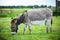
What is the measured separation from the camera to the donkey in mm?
1864

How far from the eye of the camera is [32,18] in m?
1.87

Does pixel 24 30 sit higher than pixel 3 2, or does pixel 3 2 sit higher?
pixel 3 2

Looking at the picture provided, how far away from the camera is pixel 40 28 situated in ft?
6.09

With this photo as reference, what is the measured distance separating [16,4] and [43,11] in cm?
43

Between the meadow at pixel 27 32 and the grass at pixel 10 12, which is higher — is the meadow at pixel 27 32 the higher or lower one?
the lower one

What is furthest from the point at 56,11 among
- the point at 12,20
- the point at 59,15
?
the point at 12,20

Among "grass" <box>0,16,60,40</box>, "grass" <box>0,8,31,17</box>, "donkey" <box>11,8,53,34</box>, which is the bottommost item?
"grass" <box>0,16,60,40</box>

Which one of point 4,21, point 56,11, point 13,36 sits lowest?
point 13,36

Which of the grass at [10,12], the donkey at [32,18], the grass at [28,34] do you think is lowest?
the grass at [28,34]

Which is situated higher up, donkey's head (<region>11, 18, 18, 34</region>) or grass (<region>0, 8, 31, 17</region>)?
grass (<region>0, 8, 31, 17</region>)

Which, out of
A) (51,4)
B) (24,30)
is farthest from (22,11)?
(51,4)

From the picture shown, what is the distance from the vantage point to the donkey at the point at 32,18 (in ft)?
6.12

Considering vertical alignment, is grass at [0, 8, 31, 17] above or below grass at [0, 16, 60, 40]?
above

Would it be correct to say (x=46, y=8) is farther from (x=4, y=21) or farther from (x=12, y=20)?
(x=4, y=21)
